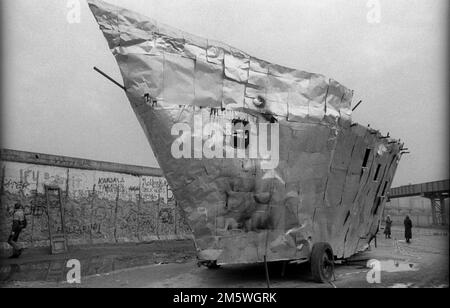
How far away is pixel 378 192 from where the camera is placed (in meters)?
11.6

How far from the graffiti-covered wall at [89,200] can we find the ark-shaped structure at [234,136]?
7985mm

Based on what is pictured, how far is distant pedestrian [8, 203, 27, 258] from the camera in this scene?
10728 millimetres

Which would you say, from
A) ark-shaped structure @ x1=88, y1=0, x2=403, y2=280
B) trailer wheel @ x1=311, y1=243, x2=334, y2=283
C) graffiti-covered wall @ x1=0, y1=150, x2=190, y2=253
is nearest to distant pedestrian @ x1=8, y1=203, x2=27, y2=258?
graffiti-covered wall @ x1=0, y1=150, x2=190, y2=253

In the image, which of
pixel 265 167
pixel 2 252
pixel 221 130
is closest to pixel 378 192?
pixel 265 167

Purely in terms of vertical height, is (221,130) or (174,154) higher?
(221,130)

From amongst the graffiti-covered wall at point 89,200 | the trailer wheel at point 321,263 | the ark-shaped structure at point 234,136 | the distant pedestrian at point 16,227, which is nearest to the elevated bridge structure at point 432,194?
the graffiti-covered wall at point 89,200

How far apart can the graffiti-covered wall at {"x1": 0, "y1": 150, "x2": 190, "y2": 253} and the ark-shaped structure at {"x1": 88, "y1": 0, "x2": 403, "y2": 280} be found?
26.2 ft

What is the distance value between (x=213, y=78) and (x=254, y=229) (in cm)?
294

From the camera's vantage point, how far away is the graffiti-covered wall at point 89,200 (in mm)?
12414

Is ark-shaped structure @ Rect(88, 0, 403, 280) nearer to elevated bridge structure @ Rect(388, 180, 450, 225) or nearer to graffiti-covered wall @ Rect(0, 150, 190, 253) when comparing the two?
graffiti-covered wall @ Rect(0, 150, 190, 253)

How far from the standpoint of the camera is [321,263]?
730 cm

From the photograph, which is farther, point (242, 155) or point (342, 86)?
point (342, 86)
